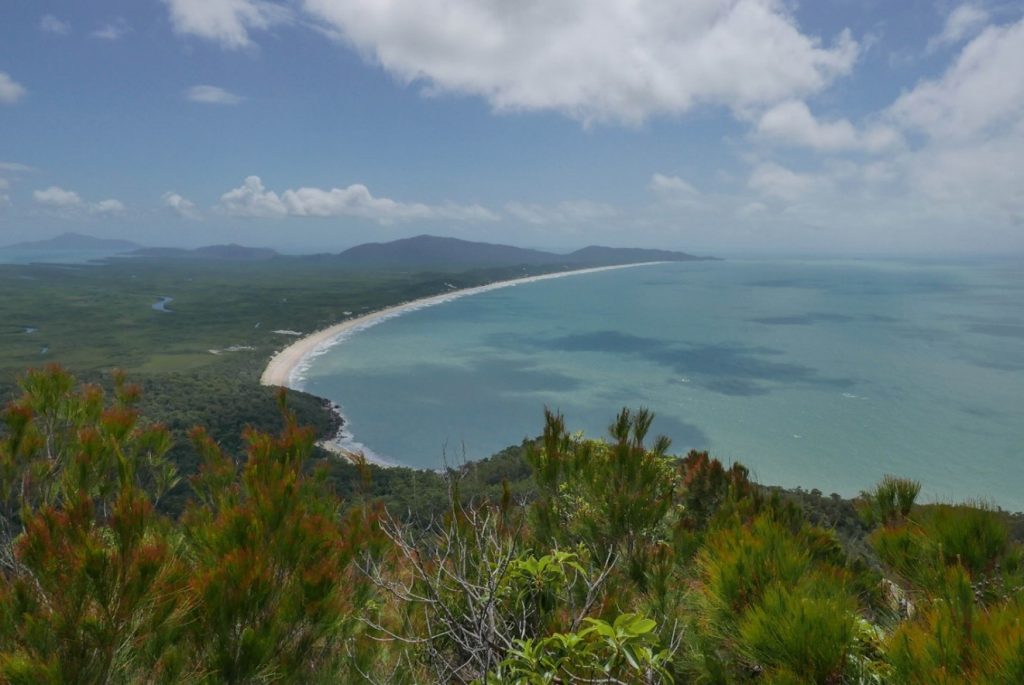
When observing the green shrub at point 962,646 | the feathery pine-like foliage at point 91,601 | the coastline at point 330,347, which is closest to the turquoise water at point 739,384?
the coastline at point 330,347

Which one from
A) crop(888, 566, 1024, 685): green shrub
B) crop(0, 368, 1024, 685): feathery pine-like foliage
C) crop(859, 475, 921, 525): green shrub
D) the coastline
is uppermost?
crop(888, 566, 1024, 685): green shrub

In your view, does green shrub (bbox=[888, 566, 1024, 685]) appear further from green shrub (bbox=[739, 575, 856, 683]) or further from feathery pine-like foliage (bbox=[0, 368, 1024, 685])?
green shrub (bbox=[739, 575, 856, 683])

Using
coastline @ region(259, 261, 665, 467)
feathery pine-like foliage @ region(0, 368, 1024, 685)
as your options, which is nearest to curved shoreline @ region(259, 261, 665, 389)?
coastline @ region(259, 261, 665, 467)

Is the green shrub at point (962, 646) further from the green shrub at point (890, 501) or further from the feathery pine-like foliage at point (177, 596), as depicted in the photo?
the green shrub at point (890, 501)

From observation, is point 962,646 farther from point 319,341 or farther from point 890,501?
point 319,341

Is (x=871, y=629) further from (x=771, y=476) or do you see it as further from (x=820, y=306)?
(x=820, y=306)

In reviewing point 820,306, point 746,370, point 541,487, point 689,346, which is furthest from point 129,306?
point 820,306

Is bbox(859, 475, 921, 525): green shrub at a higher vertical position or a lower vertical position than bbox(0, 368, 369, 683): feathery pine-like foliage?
lower

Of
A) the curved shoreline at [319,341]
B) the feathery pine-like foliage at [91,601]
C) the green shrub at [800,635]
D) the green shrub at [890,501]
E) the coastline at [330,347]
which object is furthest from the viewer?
the curved shoreline at [319,341]

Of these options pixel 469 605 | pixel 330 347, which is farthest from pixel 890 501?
pixel 330 347
